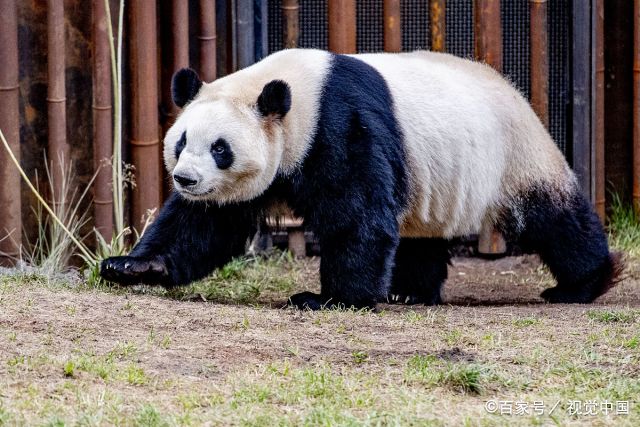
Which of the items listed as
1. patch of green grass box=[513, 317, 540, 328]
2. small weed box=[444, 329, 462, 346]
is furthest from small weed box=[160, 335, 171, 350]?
patch of green grass box=[513, 317, 540, 328]

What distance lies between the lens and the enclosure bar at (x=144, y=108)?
27.6 ft

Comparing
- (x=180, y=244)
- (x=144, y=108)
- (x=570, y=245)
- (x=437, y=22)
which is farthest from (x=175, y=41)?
(x=570, y=245)

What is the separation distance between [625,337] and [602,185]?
12.7 feet

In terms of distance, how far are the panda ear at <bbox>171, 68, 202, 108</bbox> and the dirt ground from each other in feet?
3.65

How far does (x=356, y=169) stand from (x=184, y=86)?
Answer: 1.05 m

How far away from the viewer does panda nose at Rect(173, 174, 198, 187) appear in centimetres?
627

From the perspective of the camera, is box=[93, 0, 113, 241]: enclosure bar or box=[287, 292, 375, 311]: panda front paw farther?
box=[93, 0, 113, 241]: enclosure bar

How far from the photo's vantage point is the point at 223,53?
9156 mm

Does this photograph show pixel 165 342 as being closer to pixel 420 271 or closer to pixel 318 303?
pixel 318 303

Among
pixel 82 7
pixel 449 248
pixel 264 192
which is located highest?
pixel 82 7

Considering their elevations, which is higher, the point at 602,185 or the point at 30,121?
the point at 30,121

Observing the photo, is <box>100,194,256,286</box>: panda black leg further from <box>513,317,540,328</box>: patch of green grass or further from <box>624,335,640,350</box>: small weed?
<box>624,335,640,350</box>: small weed

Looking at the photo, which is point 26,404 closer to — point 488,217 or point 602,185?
point 488,217

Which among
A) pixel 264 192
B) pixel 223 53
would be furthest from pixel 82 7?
pixel 264 192
